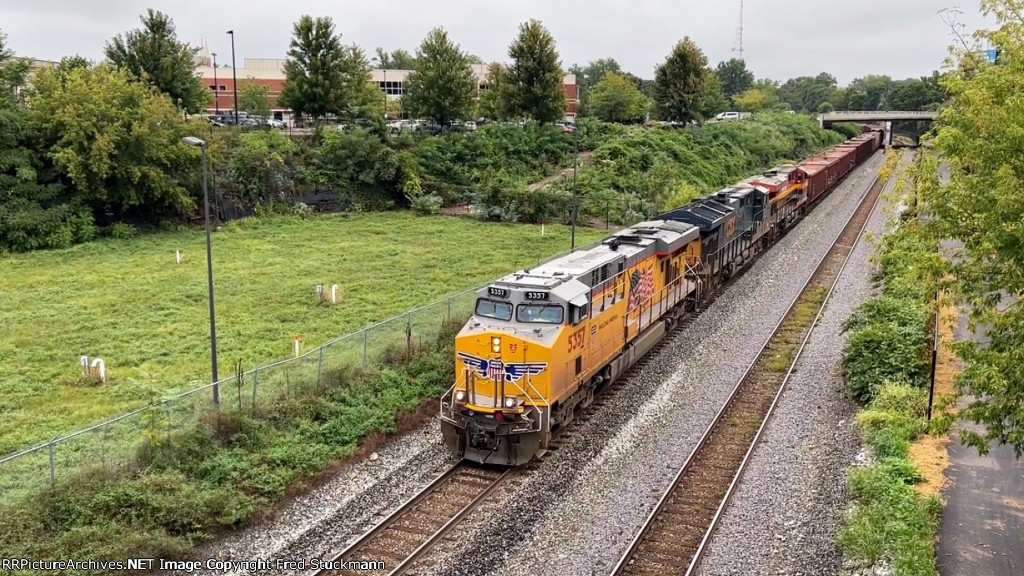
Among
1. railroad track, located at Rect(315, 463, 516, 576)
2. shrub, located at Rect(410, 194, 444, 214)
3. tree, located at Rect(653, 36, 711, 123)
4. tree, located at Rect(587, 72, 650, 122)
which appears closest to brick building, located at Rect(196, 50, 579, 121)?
tree, located at Rect(587, 72, 650, 122)

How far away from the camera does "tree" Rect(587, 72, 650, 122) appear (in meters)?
85.4

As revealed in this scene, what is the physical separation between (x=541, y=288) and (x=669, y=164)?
46681 mm

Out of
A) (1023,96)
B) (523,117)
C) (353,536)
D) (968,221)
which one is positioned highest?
(523,117)

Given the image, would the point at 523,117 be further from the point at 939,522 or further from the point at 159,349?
the point at 939,522

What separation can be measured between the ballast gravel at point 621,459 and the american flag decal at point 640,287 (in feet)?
7.24

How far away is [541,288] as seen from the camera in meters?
17.5

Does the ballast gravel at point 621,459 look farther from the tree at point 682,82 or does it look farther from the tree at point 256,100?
the tree at point 256,100

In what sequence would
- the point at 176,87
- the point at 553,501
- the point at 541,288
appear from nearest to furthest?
the point at 553,501
the point at 541,288
the point at 176,87

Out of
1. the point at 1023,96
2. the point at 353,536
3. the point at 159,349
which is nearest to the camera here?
the point at 1023,96

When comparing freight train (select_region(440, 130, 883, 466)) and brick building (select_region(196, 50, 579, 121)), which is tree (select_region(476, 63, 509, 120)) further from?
freight train (select_region(440, 130, 883, 466))

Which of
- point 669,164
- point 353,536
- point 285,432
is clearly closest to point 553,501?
point 353,536

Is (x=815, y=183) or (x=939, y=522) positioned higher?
(x=815, y=183)

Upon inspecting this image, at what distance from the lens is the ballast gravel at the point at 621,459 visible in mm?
13930

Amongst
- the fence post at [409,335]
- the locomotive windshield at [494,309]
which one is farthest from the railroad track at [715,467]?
the fence post at [409,335]
